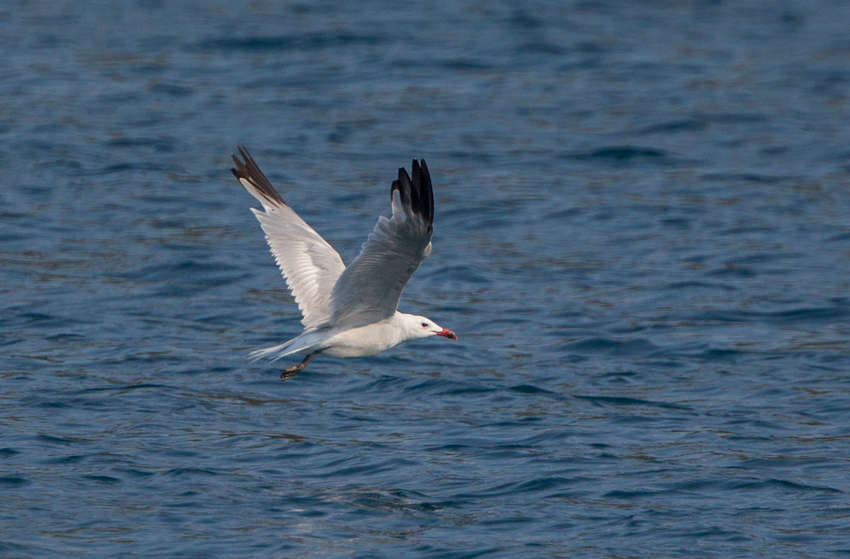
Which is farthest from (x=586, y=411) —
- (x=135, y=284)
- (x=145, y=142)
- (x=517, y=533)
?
(x=145, y=142)

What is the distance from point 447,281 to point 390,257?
5.73 metres

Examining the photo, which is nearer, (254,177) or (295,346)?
(295,346)

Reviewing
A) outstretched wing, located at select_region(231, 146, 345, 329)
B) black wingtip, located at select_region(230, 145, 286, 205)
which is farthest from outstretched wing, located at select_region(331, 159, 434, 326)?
black wingtip, located at select_region(230, 145, 286, 205)

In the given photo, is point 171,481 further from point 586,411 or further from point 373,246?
point 586,411

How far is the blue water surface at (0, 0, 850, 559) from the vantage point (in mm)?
9297

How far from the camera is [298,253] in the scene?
1112cm

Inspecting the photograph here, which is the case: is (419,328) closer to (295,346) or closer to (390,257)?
(295,346)

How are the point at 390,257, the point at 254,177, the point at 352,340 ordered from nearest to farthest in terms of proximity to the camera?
1. the point at 390,257
2. the point at 352,340
3. the point at 254,177

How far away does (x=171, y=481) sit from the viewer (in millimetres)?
9555

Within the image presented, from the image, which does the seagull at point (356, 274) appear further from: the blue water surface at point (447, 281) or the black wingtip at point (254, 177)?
the blue water surface at point (447, 281)

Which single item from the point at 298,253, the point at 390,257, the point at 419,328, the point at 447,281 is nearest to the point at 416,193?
the point at 390,257

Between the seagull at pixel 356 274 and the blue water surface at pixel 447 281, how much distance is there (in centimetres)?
93

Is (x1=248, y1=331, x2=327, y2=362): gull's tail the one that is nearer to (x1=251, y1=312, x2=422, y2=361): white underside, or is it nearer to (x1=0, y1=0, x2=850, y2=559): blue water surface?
(x1=251, y1=312, x2=422, y2=361): white underside

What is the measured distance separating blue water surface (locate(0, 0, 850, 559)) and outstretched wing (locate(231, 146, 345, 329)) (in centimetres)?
104
